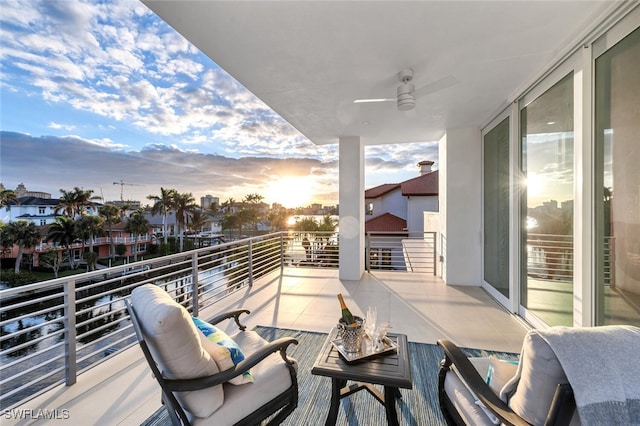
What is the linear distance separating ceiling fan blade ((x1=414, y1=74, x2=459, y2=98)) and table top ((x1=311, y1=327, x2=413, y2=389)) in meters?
2.50

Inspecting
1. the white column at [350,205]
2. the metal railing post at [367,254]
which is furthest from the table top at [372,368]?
the metal railing post at [367,254]

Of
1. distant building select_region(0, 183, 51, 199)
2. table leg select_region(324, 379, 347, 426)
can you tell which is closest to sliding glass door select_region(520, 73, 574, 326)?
table leg select_region(324, 379, 347, 426)

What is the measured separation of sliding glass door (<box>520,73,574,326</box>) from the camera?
2309 mm

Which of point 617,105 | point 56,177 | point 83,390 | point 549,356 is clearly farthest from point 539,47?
point 56,177

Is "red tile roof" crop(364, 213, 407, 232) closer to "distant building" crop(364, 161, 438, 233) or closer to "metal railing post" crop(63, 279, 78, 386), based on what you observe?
"distant building" crop(364, 161, 438, 233)

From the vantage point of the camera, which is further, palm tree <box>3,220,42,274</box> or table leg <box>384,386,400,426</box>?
palm tree <box>3,220,42,274</box>

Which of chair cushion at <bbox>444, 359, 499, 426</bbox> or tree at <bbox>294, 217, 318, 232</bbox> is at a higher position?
tree at <bbox>294, 217, 318, 232</bbox>

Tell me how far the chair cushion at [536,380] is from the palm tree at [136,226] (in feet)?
72.4

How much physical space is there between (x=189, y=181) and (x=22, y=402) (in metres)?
17.6

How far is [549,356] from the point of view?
35.2 inches

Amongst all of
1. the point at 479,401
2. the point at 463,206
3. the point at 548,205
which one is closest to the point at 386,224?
the point at 463,206

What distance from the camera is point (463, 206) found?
4449mm

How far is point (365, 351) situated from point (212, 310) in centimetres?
252

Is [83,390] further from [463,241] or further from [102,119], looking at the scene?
[102,119]
